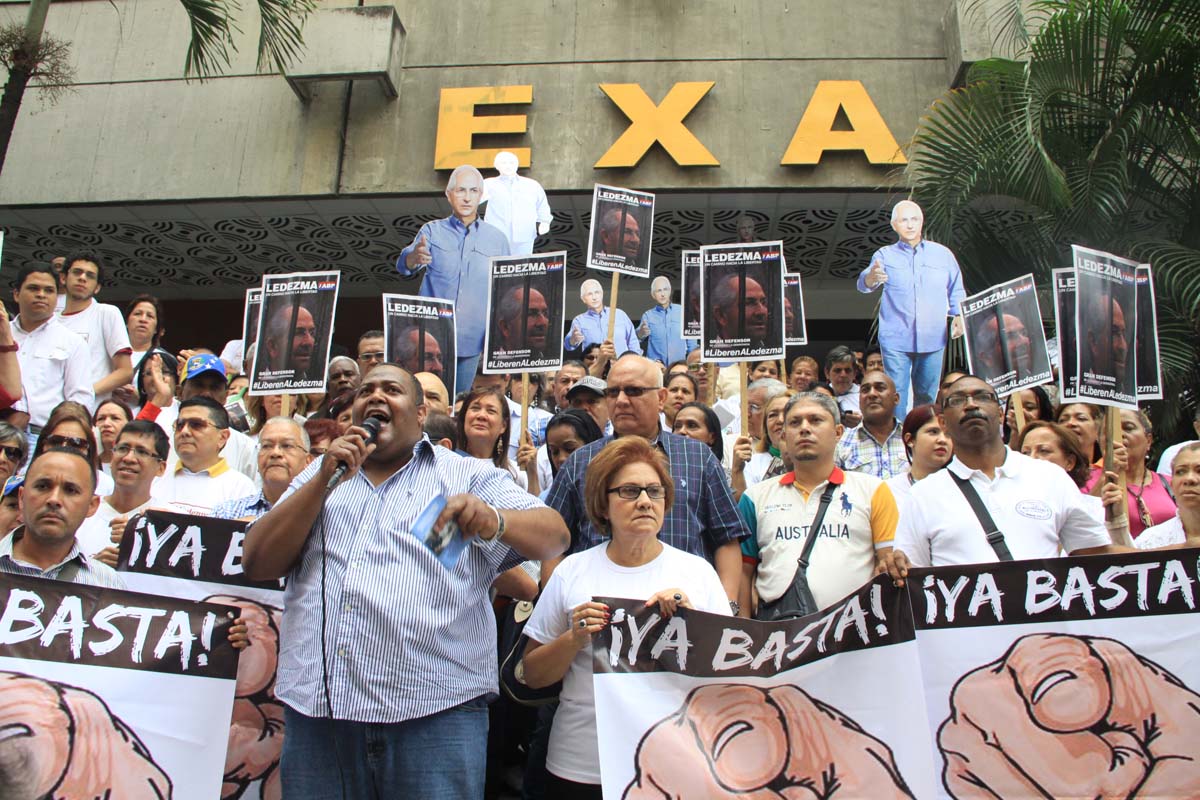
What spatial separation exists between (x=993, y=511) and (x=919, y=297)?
18.7ft

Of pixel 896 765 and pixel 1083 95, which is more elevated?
pixel 1083 95

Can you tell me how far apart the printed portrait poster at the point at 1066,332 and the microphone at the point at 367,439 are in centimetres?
364

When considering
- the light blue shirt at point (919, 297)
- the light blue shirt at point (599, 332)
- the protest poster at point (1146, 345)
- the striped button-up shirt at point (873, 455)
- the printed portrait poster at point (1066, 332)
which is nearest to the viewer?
the printed portrait poster at point (1066, 332)

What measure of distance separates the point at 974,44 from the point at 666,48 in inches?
146

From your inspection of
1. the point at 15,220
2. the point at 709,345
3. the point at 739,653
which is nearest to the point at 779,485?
the point at 739,653

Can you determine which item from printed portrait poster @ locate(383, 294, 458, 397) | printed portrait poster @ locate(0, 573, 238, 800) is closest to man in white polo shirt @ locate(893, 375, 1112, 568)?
printed portrait poster @ locate(0, 573, 238, 800)

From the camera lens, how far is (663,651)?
121 inches

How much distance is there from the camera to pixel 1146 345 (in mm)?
5297

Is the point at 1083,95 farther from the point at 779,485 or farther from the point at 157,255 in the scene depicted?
the point at 157,255

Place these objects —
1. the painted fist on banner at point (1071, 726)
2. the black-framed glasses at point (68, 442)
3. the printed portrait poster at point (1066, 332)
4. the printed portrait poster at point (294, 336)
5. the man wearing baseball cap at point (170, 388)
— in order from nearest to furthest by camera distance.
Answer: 1. the painted fist on banner at point (1071, 726)
2. the black-framed glasses at point (68, 442)
3. the printed portrait poster at point (1066, 332)
4. the printed portrait poster at point (294, 336)
5. the man wearing baseball cap at point (170, 388)

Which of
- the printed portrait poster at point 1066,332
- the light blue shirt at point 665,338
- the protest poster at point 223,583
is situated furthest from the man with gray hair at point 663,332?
the protest poster at point 223,583

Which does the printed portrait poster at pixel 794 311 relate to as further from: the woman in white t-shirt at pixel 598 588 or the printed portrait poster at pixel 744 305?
the woman in white t-shirt at pixel 598 588

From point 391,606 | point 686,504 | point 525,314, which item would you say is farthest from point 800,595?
point 525,314

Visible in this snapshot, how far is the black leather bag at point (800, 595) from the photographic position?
3551 millimetres
